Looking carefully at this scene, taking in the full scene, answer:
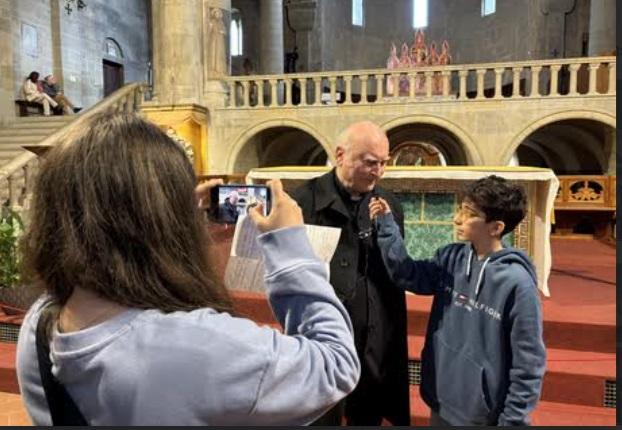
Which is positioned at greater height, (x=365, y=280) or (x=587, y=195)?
(x=365, y=280)

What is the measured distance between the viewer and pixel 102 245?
2.88 ft

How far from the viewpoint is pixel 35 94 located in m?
12.5

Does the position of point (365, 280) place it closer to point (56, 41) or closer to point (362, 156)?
point (362, 156)

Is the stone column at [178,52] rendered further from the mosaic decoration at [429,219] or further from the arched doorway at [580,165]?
the mosaic decoration at [429,219]

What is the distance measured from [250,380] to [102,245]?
0.32m

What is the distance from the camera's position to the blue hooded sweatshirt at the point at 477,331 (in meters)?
1.83

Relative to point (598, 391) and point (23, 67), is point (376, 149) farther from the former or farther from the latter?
point (23, 67)

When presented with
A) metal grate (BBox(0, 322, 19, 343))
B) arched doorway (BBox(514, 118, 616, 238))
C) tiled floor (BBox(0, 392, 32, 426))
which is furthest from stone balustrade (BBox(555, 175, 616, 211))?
tiled floor (BBox(0, 392, 32, 426))

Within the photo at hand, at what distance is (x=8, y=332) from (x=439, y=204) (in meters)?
3.69

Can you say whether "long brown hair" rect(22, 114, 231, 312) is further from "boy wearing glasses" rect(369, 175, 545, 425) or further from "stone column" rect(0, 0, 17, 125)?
"stone column" rect(0, 0, 17, 125)

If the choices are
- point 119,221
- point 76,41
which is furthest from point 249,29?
point 119,221

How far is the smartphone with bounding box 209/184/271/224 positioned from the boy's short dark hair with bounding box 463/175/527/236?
0.98 m

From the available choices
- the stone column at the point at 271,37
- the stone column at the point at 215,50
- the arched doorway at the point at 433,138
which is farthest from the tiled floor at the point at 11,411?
the stone column at the point at 271,37

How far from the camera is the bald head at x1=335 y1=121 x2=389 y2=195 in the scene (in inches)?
89.7
